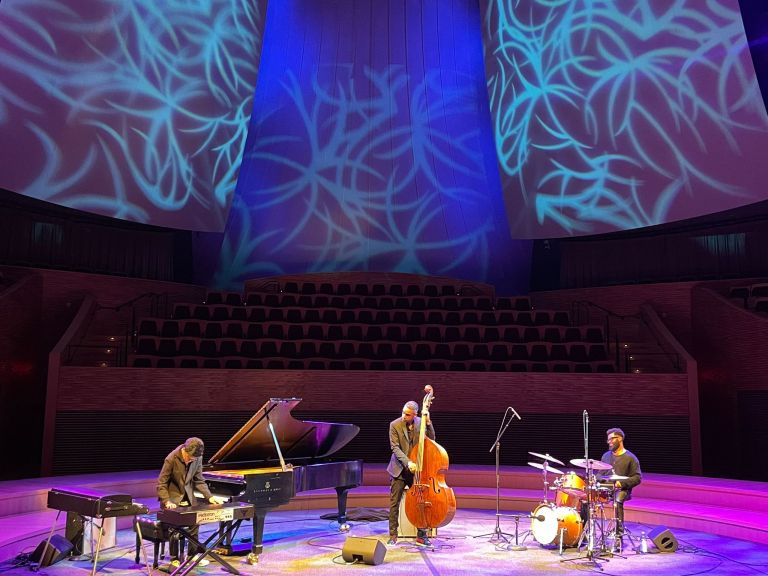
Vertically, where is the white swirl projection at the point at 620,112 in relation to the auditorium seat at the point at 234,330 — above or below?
above

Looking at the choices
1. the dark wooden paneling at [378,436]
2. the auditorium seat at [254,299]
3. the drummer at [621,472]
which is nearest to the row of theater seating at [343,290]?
the auditorium seat at [254,299]

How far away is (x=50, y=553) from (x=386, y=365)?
5.29 metres

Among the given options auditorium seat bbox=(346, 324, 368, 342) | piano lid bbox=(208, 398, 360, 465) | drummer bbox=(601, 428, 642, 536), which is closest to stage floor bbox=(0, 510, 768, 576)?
drummer bbox=(601, 428, 642, 536)

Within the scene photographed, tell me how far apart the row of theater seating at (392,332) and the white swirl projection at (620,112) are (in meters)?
2.15

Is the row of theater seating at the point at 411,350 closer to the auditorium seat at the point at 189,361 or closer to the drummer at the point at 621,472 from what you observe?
the auditorium seat at the point at 189,361

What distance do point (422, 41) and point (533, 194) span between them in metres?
3.61

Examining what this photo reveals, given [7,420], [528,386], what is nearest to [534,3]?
[528,386]

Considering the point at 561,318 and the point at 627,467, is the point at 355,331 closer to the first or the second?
the point at 561,318

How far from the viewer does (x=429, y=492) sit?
6020 mm

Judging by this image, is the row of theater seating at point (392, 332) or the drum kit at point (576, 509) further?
the row of theater seating at point (392, 332)

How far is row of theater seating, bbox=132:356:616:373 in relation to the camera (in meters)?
9.97

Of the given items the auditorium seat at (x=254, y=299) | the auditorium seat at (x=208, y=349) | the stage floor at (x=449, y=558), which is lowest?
the stage floor at (x=449, y=558)

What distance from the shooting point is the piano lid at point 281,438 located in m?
5.95

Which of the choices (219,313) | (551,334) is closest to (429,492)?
(551,334)
